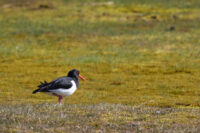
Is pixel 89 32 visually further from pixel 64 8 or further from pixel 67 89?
pixel 67 89

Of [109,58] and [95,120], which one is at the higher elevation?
[95,120]

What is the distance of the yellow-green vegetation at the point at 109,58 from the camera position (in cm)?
1965

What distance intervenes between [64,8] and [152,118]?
80.0 m

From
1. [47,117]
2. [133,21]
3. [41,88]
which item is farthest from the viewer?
[133,21]

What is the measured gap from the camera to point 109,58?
1769 inches

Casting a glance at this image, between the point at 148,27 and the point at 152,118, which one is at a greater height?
the point at 152,118

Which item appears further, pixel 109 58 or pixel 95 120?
pixel 109 58

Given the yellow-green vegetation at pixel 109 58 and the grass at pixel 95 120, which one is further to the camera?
the yellow-green vegetation at pixel 109 58

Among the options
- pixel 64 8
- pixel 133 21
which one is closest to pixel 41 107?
pixel 133 21

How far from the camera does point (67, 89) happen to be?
2062cm

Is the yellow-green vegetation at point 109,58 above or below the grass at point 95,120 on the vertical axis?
below

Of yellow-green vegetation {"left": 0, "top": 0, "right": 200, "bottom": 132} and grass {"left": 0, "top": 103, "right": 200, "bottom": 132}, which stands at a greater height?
grass {"left": 0, "top": 103, "right": 200, "bottom": 132}

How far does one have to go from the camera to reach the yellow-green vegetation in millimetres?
19648

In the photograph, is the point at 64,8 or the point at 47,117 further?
the point at 64,8
